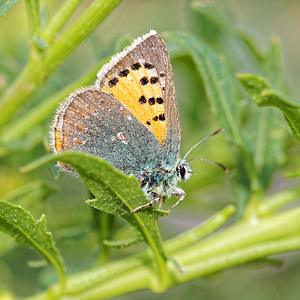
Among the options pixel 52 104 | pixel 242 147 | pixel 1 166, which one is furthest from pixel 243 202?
pixel 1 166

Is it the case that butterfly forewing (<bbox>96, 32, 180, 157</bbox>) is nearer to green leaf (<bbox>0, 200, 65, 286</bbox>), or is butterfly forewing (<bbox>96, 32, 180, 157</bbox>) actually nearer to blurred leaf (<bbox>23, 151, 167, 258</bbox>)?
blurred leaf (<bbox>23, 151, 167, 258</bbox>)

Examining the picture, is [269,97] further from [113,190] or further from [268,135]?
[268,135]

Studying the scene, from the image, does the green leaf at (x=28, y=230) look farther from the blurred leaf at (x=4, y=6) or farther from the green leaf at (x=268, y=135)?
the green leaf at (x=268, y=135)

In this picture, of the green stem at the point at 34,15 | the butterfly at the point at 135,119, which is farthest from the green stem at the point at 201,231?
the green stem at the point at 34,15

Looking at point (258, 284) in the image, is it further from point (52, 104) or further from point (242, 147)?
point (52, 104)

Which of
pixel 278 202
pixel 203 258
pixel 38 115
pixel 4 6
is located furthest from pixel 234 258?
pixel 4 6
